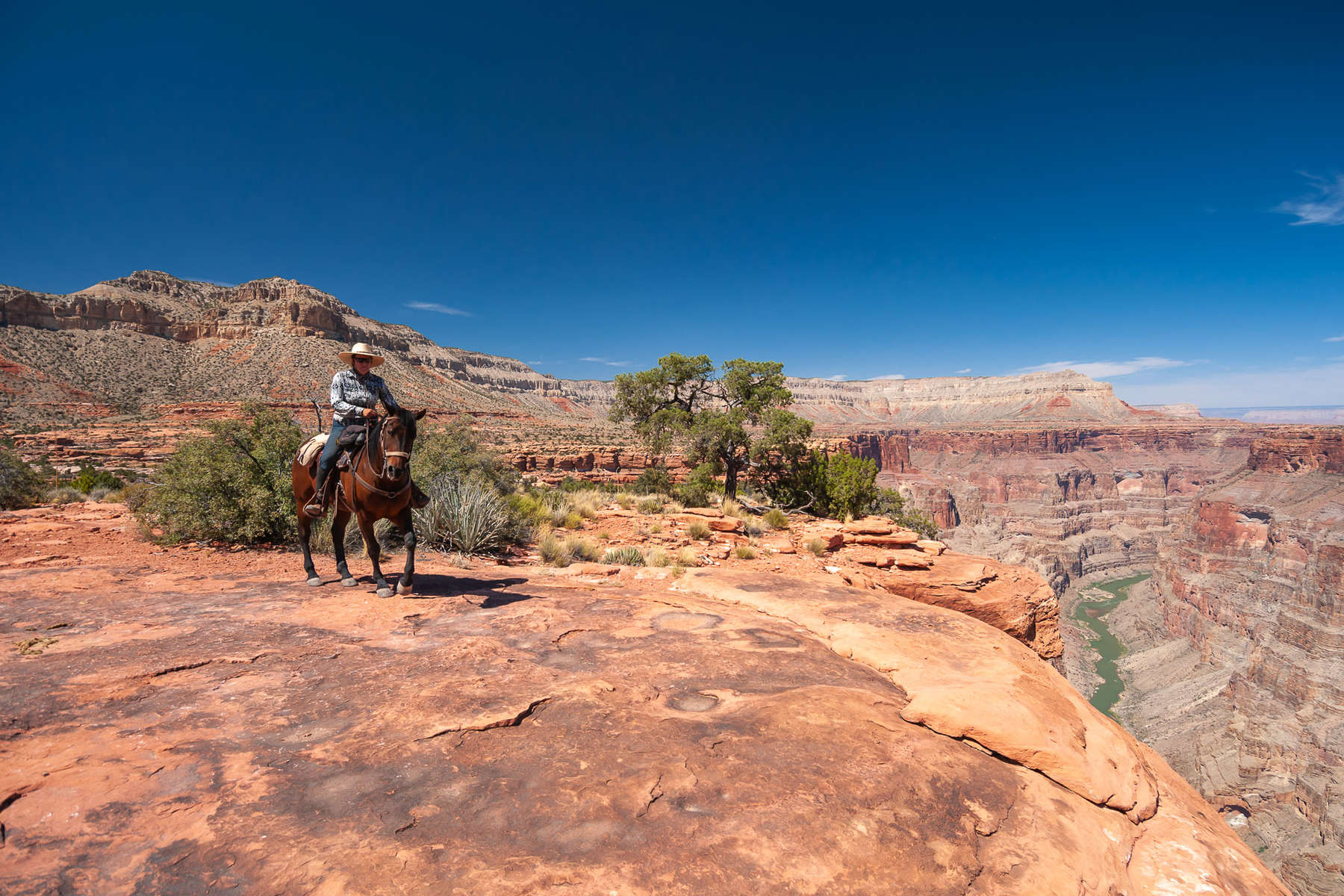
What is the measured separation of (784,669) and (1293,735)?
5232 cm

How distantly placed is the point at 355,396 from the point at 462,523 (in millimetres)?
3399

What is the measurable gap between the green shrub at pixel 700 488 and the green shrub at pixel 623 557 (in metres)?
9.49

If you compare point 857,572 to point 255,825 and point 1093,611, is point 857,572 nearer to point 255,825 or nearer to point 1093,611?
point 255,825

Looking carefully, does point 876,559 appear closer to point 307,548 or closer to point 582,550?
point 582,550

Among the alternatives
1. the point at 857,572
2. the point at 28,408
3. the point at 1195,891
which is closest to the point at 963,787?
the point at 1195,891

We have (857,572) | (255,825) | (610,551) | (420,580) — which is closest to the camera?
(255,825)

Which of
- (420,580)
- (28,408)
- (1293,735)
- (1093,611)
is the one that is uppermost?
(28,408)

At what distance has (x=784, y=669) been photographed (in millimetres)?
4703

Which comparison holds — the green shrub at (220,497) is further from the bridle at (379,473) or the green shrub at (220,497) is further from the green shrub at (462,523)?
the bridle at (379,473)

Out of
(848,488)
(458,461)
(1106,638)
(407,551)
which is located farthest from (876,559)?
(1106,638)

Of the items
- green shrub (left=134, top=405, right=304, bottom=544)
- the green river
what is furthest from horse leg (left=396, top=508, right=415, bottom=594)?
the green river

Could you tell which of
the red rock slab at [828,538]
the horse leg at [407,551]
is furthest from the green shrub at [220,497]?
the red rock slab at [828,538]

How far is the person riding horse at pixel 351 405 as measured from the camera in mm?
6922

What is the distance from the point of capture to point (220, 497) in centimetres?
971
